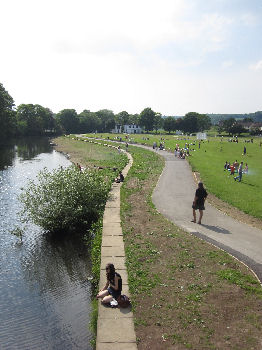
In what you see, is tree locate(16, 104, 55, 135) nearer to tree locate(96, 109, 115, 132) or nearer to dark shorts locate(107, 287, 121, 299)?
tree locate(96, 109, 115, 132)

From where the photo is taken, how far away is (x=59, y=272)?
1397 cm

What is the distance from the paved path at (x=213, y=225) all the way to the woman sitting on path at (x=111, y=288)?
192 inches

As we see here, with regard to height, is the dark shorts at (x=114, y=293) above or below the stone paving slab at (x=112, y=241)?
above

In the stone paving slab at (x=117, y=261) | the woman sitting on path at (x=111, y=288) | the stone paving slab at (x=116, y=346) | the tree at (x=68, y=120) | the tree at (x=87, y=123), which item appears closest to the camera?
the stone paving slab at (x=116, y=346)

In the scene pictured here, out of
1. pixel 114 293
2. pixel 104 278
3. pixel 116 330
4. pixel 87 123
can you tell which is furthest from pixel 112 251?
pixel 87 123

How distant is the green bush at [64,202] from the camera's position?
17.5 metres

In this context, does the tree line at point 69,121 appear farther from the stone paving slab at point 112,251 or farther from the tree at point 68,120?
the stone paving slab at point 112,251

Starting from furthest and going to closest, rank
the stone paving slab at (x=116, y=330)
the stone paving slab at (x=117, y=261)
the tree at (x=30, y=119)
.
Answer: the tree at (x=30, y=119) < the stone paving slab at (x=117, y=261) < the stone paving slab at (x=116, y=330)

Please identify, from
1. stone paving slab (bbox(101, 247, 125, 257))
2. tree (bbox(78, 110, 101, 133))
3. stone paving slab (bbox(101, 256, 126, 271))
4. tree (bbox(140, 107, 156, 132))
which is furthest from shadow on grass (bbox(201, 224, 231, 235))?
tree (bbox(78, 110, 101, 133))

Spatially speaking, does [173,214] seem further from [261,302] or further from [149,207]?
[261,302]

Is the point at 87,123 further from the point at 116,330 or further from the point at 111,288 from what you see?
the point at 116,330

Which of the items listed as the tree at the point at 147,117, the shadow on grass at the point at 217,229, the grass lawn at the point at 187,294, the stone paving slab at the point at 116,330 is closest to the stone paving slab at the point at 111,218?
the grass lawn at the point at 187,294

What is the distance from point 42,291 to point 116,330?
5.10 metres

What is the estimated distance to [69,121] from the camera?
145 m
